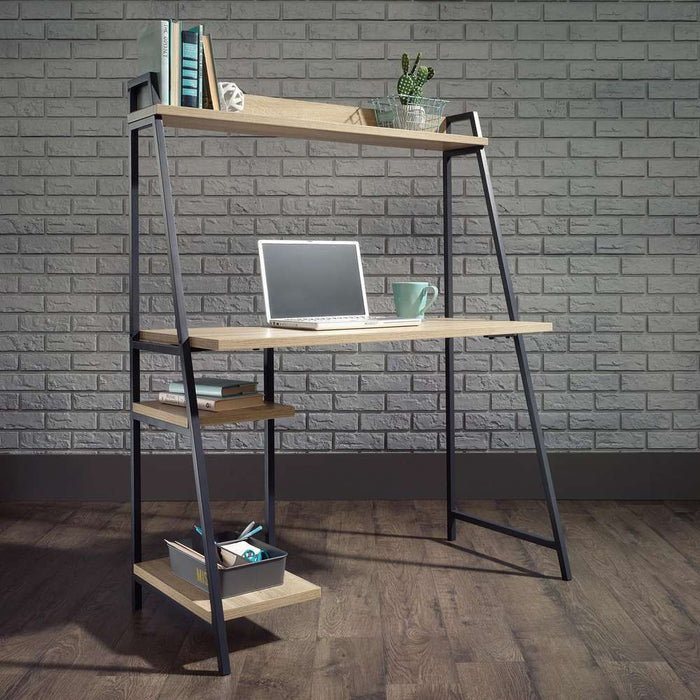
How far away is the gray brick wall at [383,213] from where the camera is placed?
3027mm

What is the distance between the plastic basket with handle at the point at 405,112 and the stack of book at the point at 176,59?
60 centimetres

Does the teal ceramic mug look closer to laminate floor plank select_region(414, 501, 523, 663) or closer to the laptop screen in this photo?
the laptop screen

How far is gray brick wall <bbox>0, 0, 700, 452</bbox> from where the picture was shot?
3.03 meters

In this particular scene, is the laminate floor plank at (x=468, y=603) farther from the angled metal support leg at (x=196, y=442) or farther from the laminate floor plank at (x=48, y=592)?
the laminate floor plank at (x=48, y=592)

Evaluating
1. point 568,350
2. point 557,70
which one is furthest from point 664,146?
point 568,350

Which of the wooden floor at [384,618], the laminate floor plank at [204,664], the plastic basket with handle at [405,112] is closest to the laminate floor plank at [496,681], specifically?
the wooden floor at [384,618]

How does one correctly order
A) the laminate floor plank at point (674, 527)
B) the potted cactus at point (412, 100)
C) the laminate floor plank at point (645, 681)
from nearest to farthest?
the laminate floor plank at point (645, 681) → the potted cactus at point (412, 100) → the laminate floor plank at point (674, 527)

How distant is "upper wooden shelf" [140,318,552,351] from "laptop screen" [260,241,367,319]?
176mm

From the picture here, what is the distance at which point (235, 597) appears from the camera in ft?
6.21

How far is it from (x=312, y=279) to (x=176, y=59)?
68cm

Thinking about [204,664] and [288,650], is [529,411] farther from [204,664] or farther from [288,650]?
[204,664]

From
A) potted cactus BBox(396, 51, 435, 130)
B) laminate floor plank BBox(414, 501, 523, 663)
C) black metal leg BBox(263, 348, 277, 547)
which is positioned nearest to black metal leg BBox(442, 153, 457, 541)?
laminate floor plank BBox(414, 501, 523, 663)

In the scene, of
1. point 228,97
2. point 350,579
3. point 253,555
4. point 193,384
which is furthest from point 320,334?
point 350,579

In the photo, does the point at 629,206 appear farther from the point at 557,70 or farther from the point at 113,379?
the point at 113,379
